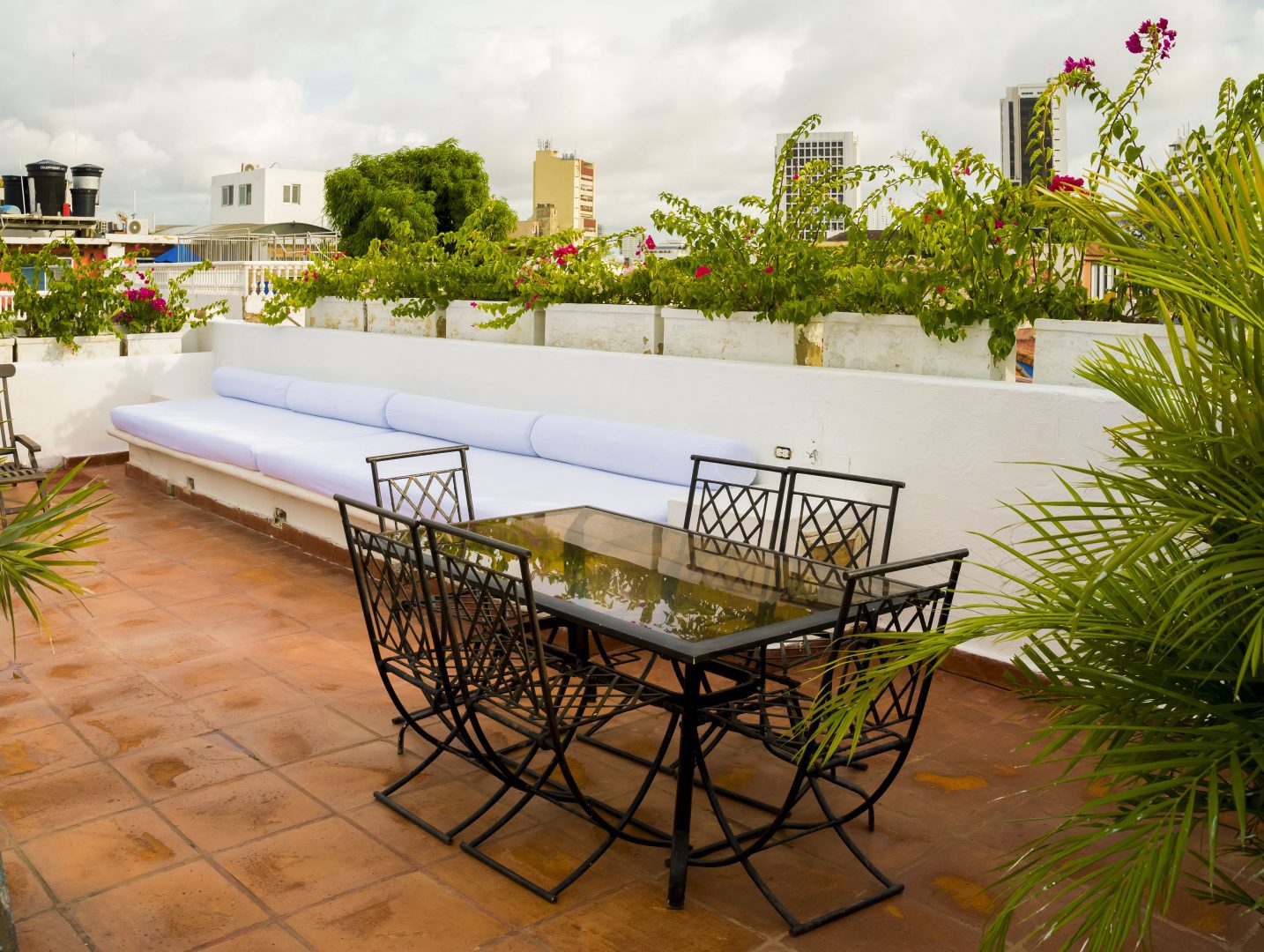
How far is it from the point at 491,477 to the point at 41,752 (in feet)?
7.84

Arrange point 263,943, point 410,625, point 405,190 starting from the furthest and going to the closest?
point 405,190 → point 410,625 → point 263,943

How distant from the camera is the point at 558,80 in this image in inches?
2630

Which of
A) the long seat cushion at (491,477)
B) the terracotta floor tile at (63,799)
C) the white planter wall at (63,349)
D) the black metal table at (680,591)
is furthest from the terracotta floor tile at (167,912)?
the white planter wall at (63,349)

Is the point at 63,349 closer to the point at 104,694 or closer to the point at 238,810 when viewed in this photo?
the point at 104,694

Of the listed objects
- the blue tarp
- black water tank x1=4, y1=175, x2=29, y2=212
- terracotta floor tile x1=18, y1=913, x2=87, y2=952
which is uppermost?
black water tank x1=4, y1=175, x2=29, y2=212

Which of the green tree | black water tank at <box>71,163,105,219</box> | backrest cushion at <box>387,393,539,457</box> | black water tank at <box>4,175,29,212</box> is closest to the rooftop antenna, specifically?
black water tank at <box>71,163,105,219</box>

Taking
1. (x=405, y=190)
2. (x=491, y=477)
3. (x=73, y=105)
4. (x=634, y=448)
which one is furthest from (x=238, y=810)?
(x=405, y=190)

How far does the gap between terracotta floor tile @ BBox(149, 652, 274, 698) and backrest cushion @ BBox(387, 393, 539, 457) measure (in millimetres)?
2038

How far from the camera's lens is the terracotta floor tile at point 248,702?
4.02 meters

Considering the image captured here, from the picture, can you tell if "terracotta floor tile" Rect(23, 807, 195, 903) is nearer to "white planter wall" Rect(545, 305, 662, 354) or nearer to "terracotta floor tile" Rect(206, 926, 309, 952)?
"terracotta floor tile" Rect(206, 926, 309, 952)

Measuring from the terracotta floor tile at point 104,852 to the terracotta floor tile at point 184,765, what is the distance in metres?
0.19

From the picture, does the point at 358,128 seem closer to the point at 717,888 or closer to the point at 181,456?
the point at 181,456

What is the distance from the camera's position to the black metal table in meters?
2.81

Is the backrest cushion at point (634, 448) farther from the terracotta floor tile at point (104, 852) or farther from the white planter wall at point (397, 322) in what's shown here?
the terracotta floor tile at point (104, 852)
